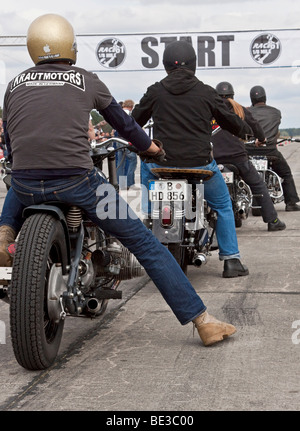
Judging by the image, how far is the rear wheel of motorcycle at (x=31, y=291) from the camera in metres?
4.19

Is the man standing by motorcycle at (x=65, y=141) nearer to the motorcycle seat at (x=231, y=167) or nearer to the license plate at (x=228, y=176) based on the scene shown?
the license plate at (x=228, y=176)

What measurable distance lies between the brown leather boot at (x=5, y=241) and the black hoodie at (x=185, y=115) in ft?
7.34

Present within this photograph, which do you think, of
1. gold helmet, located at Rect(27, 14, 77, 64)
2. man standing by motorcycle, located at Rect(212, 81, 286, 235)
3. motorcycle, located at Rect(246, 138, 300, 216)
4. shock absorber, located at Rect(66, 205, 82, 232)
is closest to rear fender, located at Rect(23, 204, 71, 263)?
shock absorber, located at Rect(66, 205, 82, 232)

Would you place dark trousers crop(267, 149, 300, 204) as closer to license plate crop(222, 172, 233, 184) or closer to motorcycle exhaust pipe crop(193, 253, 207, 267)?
license plate crop(222, 172, 233, 184)

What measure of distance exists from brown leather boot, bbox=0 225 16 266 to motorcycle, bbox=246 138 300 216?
726cm

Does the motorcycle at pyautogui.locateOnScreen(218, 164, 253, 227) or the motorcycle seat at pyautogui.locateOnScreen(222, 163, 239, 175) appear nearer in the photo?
the motorcycle at pyautogui.locateOnScreen(218, 164, 253, 227)

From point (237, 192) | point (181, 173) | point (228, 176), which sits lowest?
point (237, 192)

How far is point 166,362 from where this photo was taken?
4527 millimetres

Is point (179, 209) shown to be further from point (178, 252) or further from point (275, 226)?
point (275, 226)

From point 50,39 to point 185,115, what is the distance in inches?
91.8

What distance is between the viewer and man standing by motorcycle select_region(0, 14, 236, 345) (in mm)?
4395

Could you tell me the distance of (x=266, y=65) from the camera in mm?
22984

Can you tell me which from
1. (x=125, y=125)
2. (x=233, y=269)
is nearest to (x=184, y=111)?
(x=233, y=269)

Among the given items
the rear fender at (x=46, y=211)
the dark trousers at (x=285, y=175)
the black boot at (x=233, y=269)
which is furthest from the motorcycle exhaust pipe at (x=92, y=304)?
the dark trousers at (x=285, y=175)
